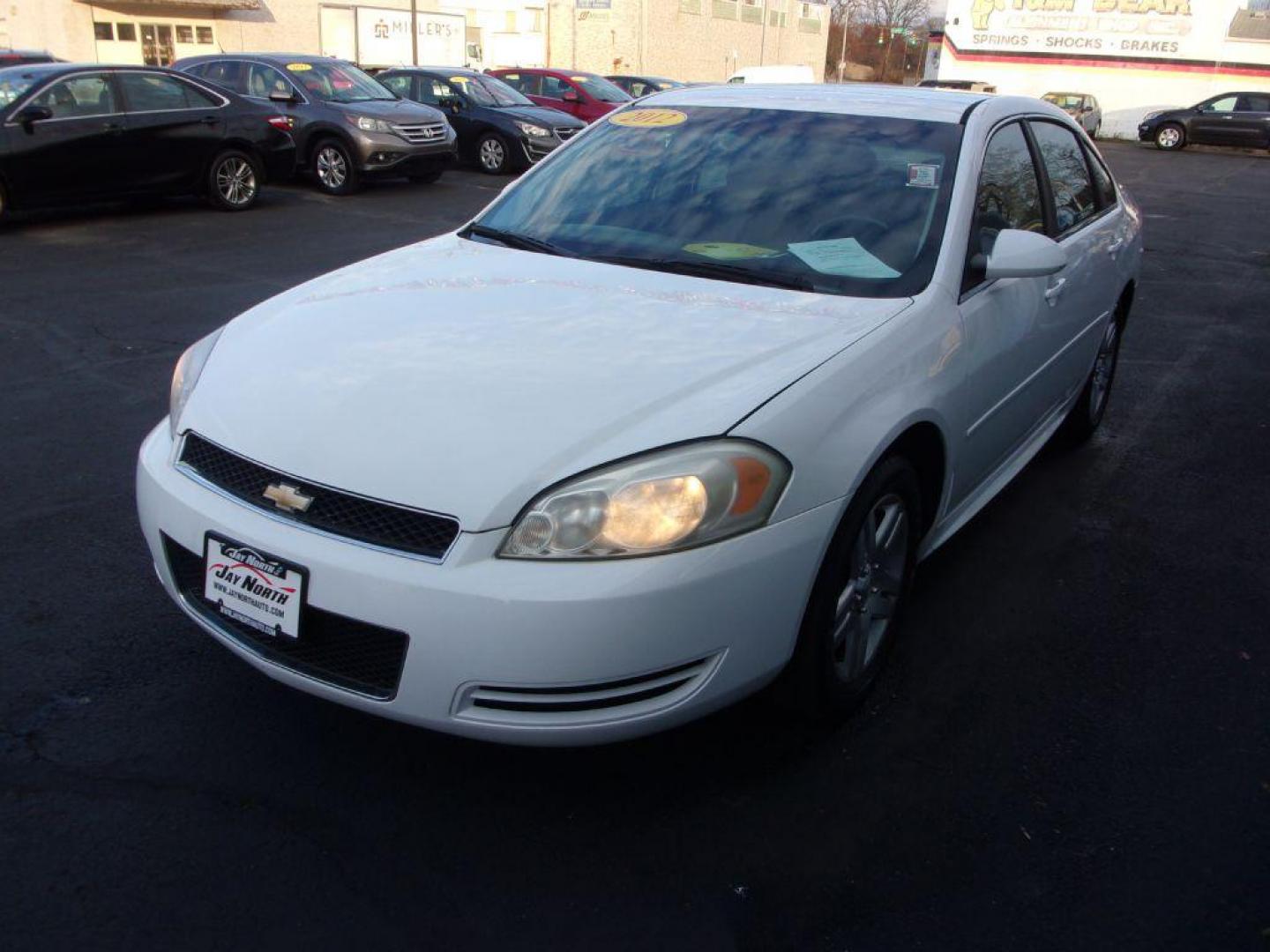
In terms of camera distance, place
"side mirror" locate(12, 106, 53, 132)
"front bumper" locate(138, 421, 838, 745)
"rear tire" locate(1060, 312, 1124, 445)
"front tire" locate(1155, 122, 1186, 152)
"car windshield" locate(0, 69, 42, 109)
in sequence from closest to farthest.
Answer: "front bumper" locate(138, 421, 838, 745)
"rear tire" locate(1060, 312, 1124, 445)
"side mirror" locate(12, 106, 53, 132)
"car windshield" locate(0, 69, 42, 109)
"front tire" locate(1155, 122, 1186, 152)

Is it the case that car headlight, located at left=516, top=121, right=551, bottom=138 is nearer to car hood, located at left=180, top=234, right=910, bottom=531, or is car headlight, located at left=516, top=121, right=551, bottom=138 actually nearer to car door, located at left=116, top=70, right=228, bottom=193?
car door, located at left=116, top=70, right=228, bottom=193

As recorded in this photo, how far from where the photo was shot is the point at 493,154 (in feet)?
55.1

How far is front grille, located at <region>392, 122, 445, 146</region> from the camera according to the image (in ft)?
45.5

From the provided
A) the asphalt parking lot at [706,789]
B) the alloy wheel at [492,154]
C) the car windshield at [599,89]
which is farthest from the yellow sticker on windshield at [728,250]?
the car windshield at [599,89]

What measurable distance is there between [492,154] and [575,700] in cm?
1545

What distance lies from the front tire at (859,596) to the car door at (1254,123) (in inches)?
1285

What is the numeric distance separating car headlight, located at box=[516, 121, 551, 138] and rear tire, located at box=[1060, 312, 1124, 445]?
39.5 feet

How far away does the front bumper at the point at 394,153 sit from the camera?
13500 millimetres

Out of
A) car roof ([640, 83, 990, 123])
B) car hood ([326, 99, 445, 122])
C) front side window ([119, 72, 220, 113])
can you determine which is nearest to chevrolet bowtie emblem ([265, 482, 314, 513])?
car roof ([640, 83, 990, 123])

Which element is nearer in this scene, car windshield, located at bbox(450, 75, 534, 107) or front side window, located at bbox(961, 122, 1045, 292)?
front side window, located at bbox(961, 122, 1045, 292)

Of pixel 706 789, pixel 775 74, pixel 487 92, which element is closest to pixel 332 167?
pixel 487 92

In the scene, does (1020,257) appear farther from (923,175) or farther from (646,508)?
(646,508)

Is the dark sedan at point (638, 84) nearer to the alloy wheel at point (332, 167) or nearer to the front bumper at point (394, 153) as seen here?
the front bumper at point (394, 153)

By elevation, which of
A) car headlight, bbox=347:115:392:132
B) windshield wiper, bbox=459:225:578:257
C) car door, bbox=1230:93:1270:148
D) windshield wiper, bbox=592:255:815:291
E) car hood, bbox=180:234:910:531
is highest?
windshield wiper, bbox=592:255:815:291
